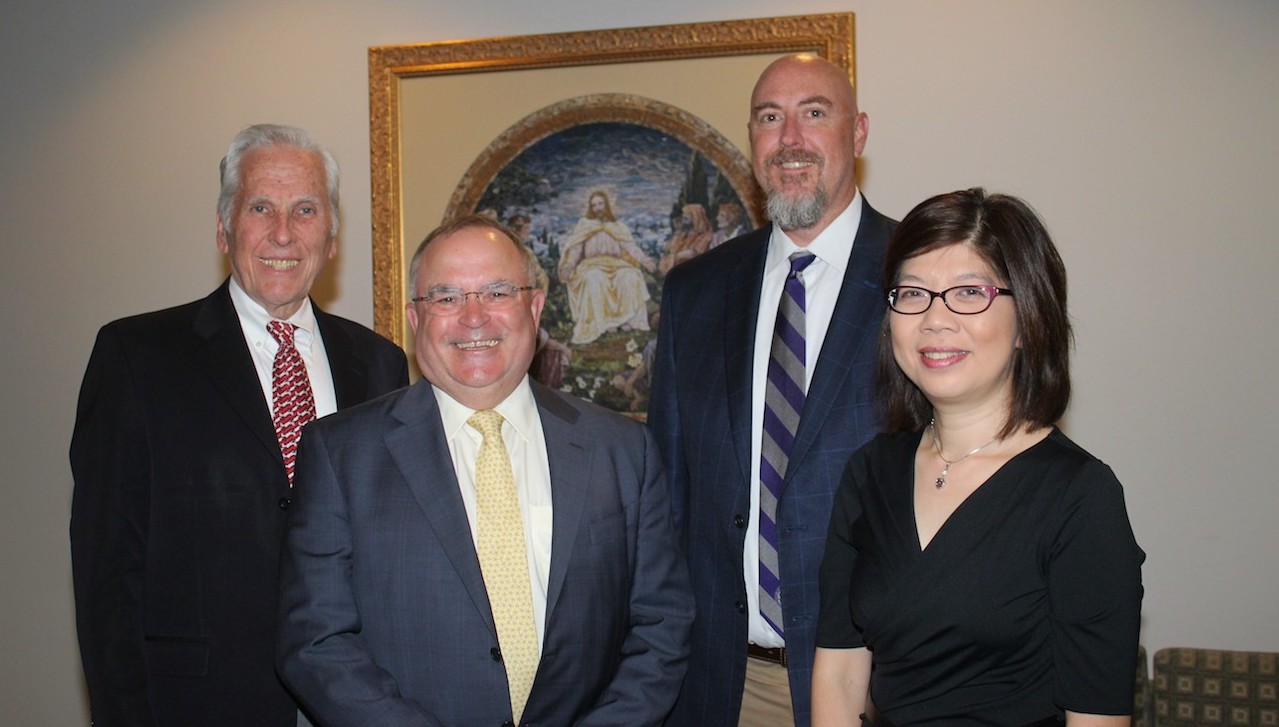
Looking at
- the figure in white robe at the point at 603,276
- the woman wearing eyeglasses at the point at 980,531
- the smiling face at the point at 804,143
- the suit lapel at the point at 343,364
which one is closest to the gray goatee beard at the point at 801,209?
the smiling face at the point at 804,143

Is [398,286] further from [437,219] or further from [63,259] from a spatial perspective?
[63,259]

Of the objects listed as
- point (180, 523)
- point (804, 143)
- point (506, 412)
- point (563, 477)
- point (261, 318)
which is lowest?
point (180, 523)

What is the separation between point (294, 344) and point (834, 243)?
1.36 m

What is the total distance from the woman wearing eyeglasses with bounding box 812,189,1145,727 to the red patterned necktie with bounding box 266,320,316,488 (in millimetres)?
1279

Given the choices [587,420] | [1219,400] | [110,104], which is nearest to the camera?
[587,420]

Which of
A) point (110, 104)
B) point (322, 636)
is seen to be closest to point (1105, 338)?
point (322, 636)

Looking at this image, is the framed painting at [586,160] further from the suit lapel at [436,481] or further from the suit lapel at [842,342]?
the suit lapel at [436,481]

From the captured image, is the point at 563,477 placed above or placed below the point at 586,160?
below

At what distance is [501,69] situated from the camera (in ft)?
13.7

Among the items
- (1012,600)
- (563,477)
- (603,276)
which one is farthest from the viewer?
(603,276)

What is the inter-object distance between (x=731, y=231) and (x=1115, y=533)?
237cm

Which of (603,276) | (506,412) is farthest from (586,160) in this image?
(506,412)

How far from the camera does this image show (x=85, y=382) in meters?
2.53

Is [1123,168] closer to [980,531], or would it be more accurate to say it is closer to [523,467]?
[980,531]
